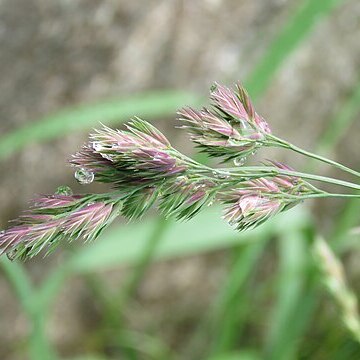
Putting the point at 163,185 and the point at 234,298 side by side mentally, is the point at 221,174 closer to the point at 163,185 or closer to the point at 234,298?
the point at 163,185

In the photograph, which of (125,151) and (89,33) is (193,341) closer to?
(89,33)

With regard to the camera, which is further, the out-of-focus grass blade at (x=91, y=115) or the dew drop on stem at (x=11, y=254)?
the out-of-focus grass blade at (x=91, y=115)

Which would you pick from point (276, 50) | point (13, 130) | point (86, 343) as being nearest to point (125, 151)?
point (276, 50)

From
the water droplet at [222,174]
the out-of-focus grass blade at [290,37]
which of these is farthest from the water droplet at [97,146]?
the out-of-focus grass blade at [290,37]

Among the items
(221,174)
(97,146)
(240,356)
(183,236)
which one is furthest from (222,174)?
(240,356)

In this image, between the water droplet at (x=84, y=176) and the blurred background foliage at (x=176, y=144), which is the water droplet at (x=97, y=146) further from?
the blurred background foliage at (x=176, y=144)

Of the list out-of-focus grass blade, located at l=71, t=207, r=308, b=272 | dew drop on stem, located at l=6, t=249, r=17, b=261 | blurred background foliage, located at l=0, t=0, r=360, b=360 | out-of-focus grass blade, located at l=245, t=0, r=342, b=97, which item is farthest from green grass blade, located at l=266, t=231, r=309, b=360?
dew drop on stem, located at l=6, t=249, r=17, b=261

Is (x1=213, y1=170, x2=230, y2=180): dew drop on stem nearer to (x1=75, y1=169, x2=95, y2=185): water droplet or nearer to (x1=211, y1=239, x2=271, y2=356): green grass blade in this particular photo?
(x1=75, y1=169, x2=95, y2=185): water droplet

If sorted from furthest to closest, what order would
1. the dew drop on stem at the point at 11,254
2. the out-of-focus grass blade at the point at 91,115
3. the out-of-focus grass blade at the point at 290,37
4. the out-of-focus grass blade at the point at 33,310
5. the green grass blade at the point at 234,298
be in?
the green grass blade at the point at 234,298 < the out-of-focus grass blade at the point at 91,115 < the out-of-focus grass blade at the point at 290,37 < the out-of-focus grass blade at the point at 33,310 < the dew drop on stem at the point at 11,254
